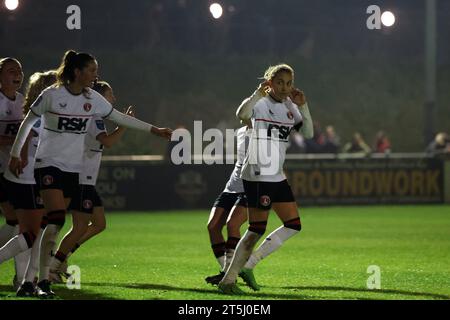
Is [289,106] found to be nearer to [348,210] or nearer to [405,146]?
[348,210]

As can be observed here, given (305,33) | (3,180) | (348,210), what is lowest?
(348,210)

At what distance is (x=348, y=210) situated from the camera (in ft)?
81.0

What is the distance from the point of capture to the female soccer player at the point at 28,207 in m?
9.77

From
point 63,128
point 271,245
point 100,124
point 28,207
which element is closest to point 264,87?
point 271,245

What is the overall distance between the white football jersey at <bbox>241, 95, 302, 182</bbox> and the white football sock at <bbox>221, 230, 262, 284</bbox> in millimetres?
535

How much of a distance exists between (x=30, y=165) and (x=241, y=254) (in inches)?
86.2

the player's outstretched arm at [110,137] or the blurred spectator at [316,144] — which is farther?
the blurred spectator at [316,144]

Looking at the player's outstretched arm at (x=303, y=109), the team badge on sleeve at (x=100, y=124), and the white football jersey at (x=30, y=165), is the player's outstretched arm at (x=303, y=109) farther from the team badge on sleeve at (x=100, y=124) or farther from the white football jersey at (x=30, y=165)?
the white football jersey at (x=30, y=165)

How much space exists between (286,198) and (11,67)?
2923 mm

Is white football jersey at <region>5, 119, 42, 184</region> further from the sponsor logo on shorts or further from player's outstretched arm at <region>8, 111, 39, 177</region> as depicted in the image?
player's outstretched arm at <region>8, 111, 39, 177</region>

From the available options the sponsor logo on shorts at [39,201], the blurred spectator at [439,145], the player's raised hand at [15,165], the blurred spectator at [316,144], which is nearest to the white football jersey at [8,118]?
the sponsor logo on shorts at [39,201]

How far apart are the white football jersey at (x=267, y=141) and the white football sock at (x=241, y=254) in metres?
0.54

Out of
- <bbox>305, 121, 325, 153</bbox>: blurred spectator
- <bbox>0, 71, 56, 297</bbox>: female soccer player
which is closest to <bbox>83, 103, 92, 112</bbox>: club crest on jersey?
<bbox>0, 71, 56, 297</bbox>: female soccer player

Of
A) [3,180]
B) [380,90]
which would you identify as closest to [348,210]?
[3,180]
